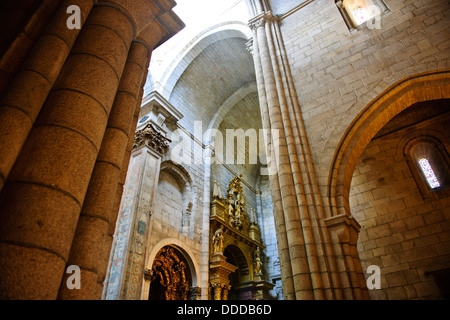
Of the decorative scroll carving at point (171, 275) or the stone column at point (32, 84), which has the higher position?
the decorative scroll carving at point (171, 275)

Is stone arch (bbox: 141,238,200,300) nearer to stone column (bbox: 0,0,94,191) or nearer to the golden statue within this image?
the golden statue

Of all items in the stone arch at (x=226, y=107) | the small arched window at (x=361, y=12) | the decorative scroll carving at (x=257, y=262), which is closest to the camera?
the small arched window at (x=361, y=12)

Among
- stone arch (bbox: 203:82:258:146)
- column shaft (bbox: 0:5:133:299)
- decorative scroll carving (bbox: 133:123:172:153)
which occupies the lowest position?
column shaft (bbox: 0:5:133:299)

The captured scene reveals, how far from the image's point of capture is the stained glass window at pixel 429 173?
286 inches

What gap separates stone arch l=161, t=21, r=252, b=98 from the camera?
10977 millimetres

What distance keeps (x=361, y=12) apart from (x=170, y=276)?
885 cm

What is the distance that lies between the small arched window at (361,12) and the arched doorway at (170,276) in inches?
307

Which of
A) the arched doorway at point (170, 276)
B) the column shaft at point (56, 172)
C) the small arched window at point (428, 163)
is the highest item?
the small arched window at point (428, 163)

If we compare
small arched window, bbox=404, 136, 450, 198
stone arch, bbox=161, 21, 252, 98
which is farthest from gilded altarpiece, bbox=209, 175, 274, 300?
small arched window, bbox=404, 136, 450, 198

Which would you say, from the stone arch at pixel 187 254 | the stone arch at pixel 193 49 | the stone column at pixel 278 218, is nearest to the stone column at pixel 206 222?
the stone arch at pixel 187 254

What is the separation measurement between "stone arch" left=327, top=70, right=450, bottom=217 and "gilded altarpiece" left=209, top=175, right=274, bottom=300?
6134 millimetres

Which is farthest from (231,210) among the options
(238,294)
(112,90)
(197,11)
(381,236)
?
(112,90)

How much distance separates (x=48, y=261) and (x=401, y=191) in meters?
7.95

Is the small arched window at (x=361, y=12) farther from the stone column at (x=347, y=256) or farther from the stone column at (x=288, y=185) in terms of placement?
the stone column at (x=347, y=256)
